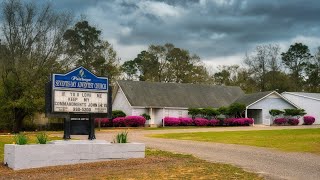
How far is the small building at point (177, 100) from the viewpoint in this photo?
53.8 meters

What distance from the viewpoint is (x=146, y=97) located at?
54719 mm

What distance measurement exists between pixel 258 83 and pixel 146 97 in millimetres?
35315

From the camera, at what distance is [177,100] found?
5656cm

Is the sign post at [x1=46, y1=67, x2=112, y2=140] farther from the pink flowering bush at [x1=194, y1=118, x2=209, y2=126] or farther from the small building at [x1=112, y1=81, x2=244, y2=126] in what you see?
the pink flowering bush at [x1=194, y1=118, x2=209, y2=126]

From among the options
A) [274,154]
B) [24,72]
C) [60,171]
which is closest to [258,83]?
[24,72]

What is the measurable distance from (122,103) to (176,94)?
283 inches

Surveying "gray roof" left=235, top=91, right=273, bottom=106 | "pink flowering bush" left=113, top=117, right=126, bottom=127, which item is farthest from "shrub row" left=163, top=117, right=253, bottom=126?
"pink flowering bush" left=113, top=117, right=126, bottom=127

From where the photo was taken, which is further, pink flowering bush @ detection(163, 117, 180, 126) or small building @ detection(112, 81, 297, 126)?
small building @ detection(112, 81, 297, 126)

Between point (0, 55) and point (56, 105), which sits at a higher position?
point (0, 55)

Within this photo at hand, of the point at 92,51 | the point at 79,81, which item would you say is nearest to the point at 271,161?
the point at 79,81

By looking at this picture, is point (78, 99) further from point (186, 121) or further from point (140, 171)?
point (186, 121)

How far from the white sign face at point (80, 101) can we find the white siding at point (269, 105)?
41.1 metres

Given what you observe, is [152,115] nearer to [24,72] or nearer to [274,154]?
[24,72]

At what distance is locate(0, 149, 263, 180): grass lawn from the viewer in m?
12.4
